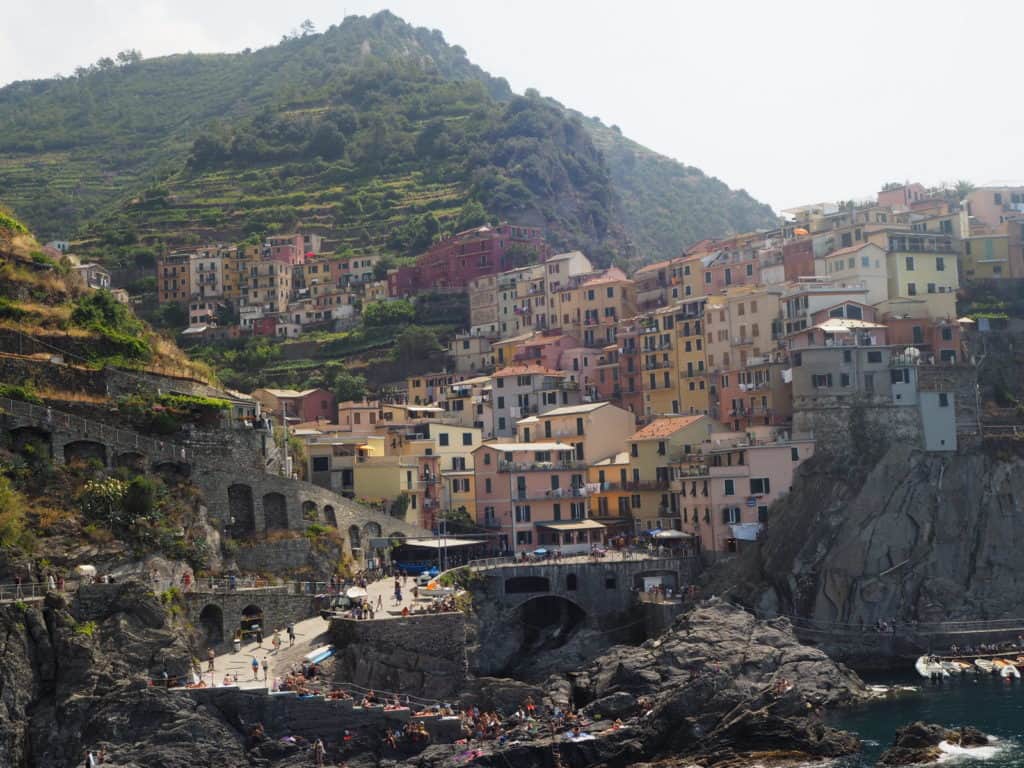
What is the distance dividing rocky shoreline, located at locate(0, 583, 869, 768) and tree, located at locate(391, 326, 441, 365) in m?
55.2

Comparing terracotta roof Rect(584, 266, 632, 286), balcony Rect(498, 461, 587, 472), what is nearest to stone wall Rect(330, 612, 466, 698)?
balcony Rect(498, 461, 587, 472)

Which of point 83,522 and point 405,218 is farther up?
point 405,218

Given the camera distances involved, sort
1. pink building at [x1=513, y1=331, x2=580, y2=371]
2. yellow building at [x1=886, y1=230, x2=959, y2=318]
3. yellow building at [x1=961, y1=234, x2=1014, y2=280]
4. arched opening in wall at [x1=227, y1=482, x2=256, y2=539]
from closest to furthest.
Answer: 1. arched opening in wall at [x1=227, y1=482, x2=256, y2=539]
2. yellow building at [x1=886, y1=230, x2=959, y2=318]
3. yellow building at [x1=961, y1=234, x2=1014, y2=280]
4. pink building at [x1=513, y1=331, x2=580, y2=371]

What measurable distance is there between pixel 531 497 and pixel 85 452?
94.5 feet

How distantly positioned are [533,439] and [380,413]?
37.5 feet

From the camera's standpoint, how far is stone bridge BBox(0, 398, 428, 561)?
2682 inches

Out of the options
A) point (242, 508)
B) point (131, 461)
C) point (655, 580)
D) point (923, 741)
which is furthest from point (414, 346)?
point (923, 741)

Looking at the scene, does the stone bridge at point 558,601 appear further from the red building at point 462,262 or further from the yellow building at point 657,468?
the red building at point 462,262

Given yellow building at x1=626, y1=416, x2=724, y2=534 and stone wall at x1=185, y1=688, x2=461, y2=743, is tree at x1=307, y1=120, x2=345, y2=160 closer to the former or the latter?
yellow building at x1=626, y1=416, x2=724, y2=534

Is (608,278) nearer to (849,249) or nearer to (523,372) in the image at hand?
(523,372)

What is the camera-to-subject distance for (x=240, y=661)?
2501 inches

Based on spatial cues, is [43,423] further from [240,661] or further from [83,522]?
[240,661]

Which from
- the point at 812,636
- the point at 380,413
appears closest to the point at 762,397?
the point at 812,636

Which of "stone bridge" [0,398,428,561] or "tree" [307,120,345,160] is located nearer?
"stone bridge" [0,398,428,561]
